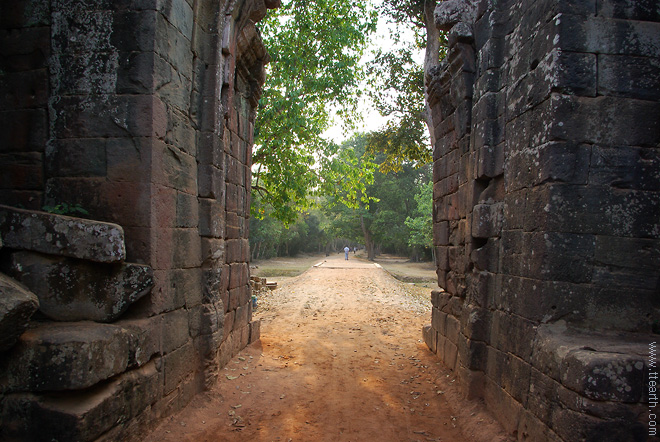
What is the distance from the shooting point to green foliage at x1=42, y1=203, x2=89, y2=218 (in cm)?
338

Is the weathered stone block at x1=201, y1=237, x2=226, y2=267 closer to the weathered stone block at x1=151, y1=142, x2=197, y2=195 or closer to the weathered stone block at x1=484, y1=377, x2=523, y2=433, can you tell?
the weathered stone block at x1=151, y1=142, x2=197, y2=195

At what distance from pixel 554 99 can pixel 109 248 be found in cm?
388

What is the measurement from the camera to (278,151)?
1216 centimetres

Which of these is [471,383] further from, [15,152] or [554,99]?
[15,152]

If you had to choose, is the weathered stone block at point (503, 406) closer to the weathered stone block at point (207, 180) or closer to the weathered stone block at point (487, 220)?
the weathered stone block at point (487, 220)

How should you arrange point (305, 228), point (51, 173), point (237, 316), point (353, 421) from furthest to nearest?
point (305, 228)
point (237, 316)
point (353, 421)
point (51, 173)

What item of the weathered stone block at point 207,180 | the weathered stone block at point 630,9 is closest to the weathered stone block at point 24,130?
the weathered stone block at point 207,180

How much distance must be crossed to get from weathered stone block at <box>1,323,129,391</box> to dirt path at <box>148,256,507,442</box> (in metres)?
1.17

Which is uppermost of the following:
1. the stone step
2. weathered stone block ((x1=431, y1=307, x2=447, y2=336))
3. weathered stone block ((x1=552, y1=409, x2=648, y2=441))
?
the stone step

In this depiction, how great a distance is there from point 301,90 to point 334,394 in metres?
9.92

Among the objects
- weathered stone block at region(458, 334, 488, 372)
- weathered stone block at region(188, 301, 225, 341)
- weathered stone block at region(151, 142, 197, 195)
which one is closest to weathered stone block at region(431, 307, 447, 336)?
weathered stone block at region(458, 334, 488, 372)

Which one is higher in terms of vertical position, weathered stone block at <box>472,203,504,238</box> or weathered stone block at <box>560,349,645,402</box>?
weathered stone block at <box>472,203,504,238</box>

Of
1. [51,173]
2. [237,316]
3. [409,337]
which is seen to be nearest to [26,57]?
[51,173]

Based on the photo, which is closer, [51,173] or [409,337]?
[51,173]
